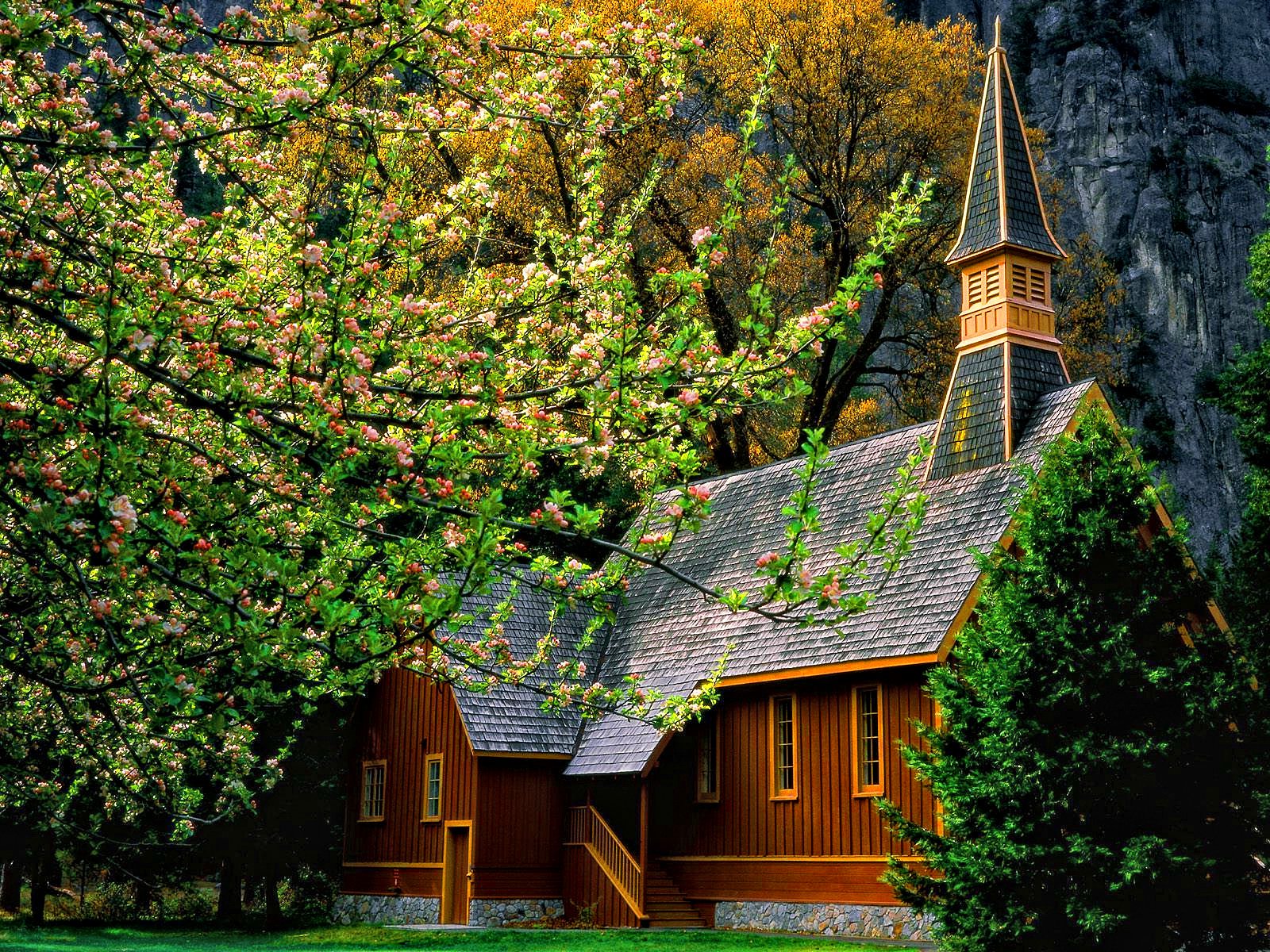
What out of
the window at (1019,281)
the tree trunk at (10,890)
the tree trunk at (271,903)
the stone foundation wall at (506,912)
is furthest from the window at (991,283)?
the tree trunk at (10,890)

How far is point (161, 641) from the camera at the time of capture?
568 cm

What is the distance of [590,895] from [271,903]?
5.58m

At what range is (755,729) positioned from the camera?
20438 mm

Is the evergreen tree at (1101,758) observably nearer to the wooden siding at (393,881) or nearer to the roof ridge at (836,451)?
the roof ridge at (836,451)

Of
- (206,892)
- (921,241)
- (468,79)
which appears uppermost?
(921,241)

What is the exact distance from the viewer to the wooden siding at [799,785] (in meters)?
18.0

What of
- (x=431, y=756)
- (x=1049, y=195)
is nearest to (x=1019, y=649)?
(x=431, y=756)

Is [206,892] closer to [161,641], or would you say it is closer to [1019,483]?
[1019,483]

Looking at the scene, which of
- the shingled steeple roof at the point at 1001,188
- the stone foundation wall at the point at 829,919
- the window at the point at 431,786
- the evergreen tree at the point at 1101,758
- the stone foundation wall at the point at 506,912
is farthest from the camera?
the window at the point at 431,786

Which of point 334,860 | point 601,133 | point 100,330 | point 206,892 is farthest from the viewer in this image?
point 206,892

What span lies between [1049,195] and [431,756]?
20.5 m

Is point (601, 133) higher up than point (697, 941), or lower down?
higher up

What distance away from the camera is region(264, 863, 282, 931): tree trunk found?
22625 mm

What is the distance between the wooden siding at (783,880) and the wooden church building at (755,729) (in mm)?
31
